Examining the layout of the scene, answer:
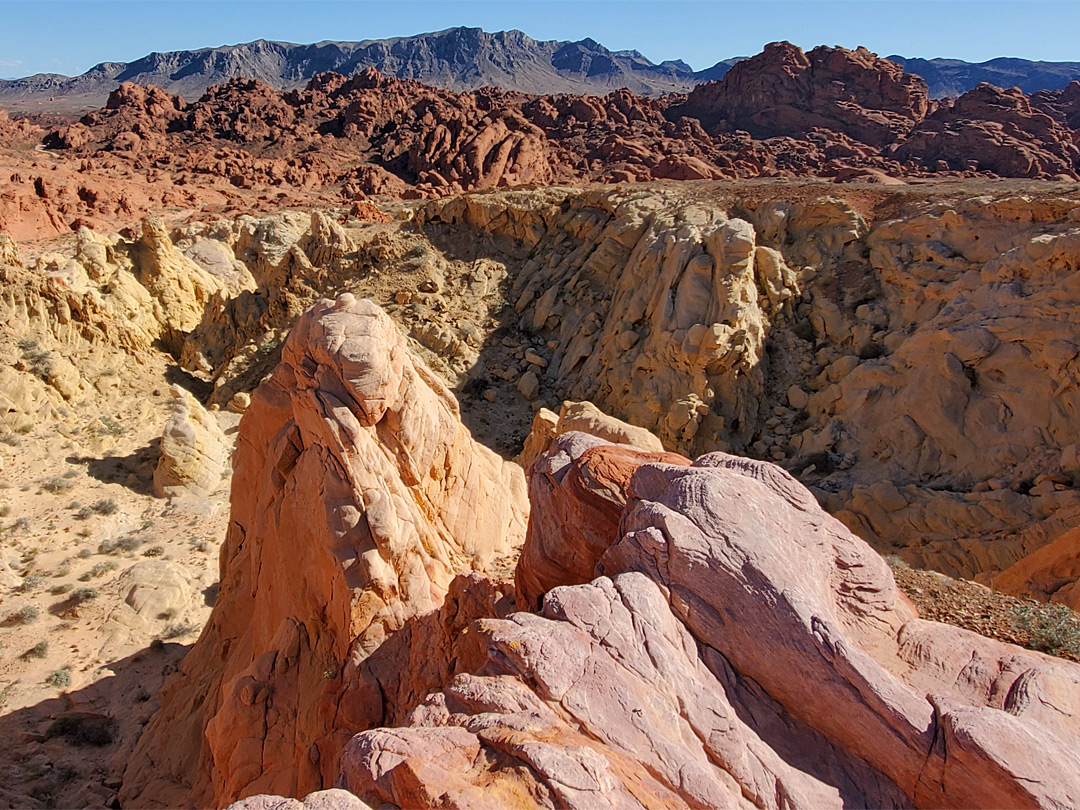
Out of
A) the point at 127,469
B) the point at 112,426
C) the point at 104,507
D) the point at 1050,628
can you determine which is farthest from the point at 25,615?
the point at 1050,628

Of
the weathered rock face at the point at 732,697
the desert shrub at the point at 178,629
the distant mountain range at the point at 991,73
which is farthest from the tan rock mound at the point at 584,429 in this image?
the distant mountain range at the point at 991,73

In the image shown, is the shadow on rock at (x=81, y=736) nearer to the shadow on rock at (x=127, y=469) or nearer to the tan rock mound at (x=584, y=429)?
the shadow on rock at (x=127, y=469)

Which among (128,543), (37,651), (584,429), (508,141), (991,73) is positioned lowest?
(37,651)

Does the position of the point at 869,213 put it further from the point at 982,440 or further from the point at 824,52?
the point at 824,52

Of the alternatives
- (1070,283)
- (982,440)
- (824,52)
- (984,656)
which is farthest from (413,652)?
(824,52)

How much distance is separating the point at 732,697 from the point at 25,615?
13556mm

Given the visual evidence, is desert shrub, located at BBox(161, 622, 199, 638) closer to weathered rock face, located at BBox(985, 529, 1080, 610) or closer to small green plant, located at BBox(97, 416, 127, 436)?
small green plant, located at BBox(97, 416, 127, 436)

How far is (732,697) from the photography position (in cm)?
441

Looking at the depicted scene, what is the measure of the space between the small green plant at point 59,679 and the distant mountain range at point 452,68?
14464 cm

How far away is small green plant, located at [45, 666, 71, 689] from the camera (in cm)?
1105

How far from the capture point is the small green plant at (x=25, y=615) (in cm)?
1226

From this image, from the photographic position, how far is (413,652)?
6.66m

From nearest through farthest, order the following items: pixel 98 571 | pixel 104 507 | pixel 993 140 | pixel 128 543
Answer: pixel 98 571 < pixel 128 543 < pixel 104 507 < pixel 993 140

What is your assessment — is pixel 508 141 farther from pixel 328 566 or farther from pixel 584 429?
pixel 328 566
